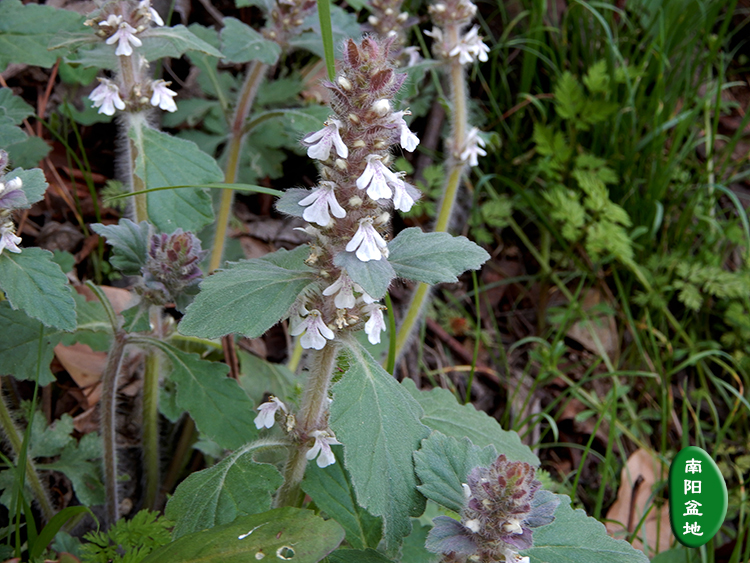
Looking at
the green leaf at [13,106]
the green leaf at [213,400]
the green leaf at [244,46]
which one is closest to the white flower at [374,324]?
the green leaf at [213,400]

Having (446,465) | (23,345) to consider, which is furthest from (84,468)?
(446,465)

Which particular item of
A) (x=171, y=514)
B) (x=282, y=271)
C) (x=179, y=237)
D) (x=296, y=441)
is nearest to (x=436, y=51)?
(x=179, y=237)

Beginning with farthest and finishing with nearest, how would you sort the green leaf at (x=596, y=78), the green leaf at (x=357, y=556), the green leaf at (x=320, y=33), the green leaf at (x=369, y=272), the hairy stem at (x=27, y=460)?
the green leaf at (x=596, y=78) → the green leaf at (x=320, y=33) → the hairy stem at (x=27, y=460) → the green leaf at (x=357, y=556) → the green leaf at (x=369, y=272)

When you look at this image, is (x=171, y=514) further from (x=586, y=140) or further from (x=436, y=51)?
(x=586, y=140)

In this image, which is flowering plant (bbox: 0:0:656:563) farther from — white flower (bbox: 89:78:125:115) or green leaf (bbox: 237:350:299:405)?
green leaf (bbox: 237:350:299:405)

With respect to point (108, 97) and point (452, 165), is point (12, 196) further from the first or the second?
point (452, 165)

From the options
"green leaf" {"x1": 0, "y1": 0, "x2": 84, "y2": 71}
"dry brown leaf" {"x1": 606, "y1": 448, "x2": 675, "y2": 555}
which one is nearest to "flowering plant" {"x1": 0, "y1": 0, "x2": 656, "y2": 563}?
"green leaf" {"x1": 0, "y1": 0, "x2": 84, "y2": 71}

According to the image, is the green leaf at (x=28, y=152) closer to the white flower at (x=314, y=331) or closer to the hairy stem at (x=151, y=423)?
the hairy stem at (x=151, y=423)
